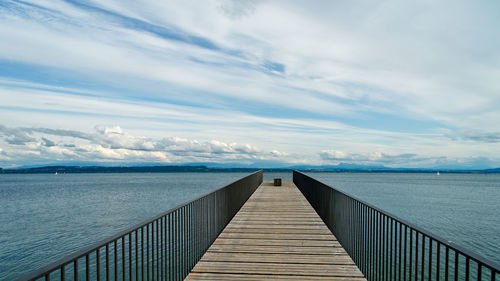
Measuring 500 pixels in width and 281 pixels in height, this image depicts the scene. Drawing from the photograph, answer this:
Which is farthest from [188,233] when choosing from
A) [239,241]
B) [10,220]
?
[10,220]

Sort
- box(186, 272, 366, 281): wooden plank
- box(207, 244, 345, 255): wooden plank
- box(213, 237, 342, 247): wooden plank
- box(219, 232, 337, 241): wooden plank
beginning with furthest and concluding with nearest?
1. box(219, 232, 337, 241): wooden plank
2. box(213, 237, 342, 247): wooden plank
3. box(207, 244, 345, 255): wooden plank
4. box(186, 272, 366, 281): wooden plank

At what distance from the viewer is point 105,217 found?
2939 cm

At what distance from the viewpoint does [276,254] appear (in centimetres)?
561

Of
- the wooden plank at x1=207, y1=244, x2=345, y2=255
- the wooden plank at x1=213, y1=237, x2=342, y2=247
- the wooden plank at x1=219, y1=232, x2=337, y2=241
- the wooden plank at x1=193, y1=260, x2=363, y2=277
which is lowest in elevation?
the wooden plank at x1=219, y1=232, x2=337, y2=241

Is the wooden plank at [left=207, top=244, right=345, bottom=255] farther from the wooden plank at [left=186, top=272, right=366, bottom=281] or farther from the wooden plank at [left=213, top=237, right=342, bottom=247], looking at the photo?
the wooden plank at [left=186, top=272, right=366, bottom=281]

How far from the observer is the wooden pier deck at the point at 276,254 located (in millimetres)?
4666

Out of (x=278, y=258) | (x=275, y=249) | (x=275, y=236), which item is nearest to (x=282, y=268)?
(x=278, y=258)

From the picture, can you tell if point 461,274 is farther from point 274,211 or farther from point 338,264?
point 338,264

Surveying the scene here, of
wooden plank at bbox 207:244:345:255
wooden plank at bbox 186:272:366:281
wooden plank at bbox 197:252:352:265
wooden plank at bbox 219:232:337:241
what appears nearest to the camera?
wooden plank at bbox 186:272:366:281

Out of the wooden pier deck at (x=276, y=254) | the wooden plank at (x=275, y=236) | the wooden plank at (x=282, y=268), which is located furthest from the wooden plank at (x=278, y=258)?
the wooden plank at (x=275, y=236)

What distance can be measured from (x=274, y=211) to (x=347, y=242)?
4.61 meters

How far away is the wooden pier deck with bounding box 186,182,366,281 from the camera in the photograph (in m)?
4.67

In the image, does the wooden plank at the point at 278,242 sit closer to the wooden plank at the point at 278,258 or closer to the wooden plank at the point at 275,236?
the wooden plank at the point at 275,236

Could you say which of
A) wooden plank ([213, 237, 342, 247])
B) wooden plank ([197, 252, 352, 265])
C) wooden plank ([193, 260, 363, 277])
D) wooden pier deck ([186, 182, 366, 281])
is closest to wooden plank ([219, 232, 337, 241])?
wooden pier deck ([186, 182, 366, 281])
